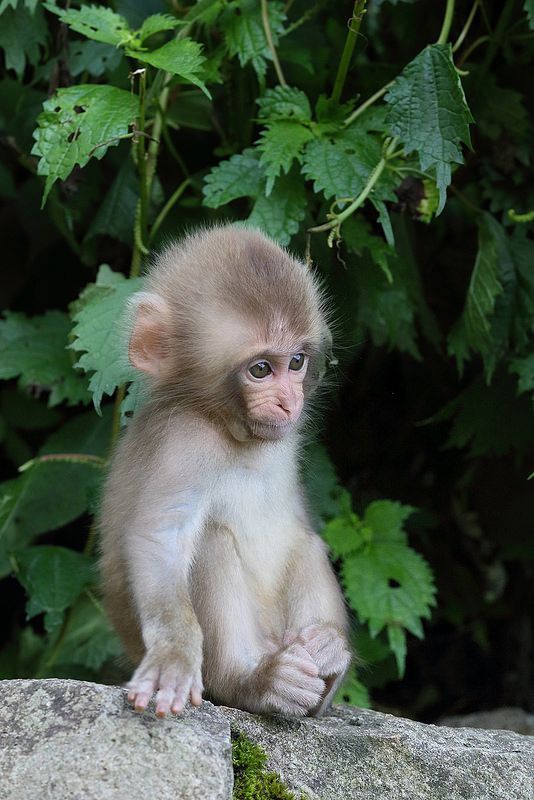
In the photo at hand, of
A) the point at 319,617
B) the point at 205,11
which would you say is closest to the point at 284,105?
the point at 205,11

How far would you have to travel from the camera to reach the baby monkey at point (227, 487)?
3.45m

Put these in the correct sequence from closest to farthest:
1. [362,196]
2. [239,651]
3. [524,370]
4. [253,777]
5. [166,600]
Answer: [253,777]
[166,600]
[239,651]
[362,196]
[524,370]

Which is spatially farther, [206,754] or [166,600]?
[166,600]

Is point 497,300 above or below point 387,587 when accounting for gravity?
above

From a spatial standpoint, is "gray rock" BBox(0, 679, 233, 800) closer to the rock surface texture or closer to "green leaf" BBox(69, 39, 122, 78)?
the rock surface texture

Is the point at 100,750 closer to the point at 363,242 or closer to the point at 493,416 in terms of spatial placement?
the point at 363,242

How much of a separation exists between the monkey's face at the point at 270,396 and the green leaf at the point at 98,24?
167 centimetres

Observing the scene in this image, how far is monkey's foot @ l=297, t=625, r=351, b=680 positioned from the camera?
361cm

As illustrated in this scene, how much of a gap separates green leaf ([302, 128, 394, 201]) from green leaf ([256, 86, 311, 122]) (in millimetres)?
176

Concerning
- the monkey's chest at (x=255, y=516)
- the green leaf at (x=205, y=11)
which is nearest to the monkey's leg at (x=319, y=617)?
the monkey's chest at (x=255, y=516)

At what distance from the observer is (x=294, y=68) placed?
5402mm

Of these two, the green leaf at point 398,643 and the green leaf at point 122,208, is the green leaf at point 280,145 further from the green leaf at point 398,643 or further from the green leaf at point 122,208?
the green leaf at point 398,643

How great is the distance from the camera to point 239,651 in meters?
3.56

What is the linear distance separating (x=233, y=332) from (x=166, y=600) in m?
0.93
